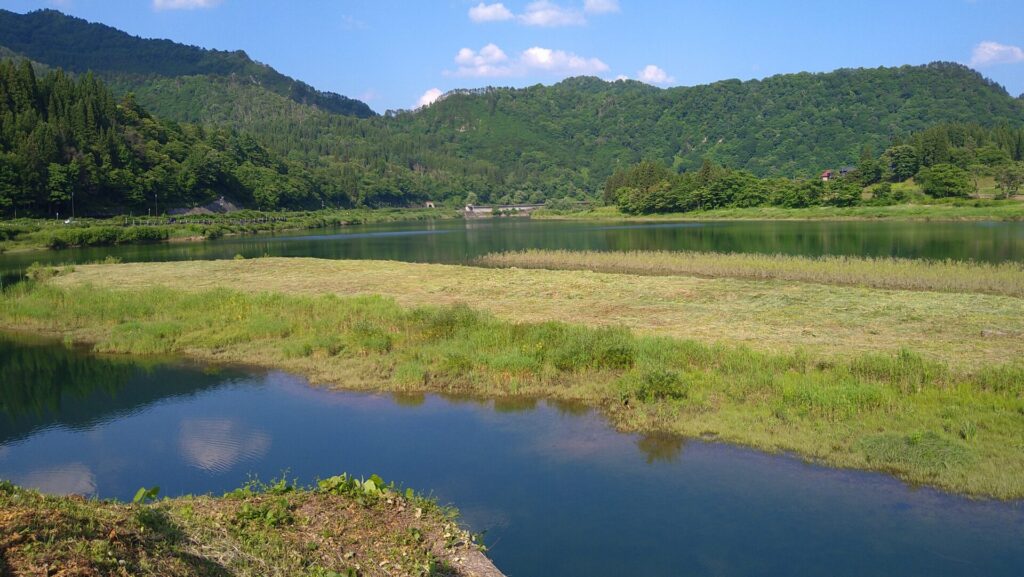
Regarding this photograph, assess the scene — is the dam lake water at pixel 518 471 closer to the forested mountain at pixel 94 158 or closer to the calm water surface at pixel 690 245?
the calm water surface at pixel 690 245

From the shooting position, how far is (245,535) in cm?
817

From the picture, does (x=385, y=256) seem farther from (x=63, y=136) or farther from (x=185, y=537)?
(x=63, y=136)

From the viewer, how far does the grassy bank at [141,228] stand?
232ft

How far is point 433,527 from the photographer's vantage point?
965cm

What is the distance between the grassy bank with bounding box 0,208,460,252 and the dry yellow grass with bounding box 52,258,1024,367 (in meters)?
33.4

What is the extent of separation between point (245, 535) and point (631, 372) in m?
11.3

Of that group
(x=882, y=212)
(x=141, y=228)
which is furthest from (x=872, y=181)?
(x=141, y=228)

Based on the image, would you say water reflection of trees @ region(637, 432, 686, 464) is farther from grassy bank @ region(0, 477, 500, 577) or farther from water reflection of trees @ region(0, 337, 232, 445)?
water reflection of trees @ region(0, 337, 232, 445)

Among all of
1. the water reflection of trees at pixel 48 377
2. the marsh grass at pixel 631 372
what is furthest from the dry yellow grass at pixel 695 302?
the water reflection of trees at pixel 48 377

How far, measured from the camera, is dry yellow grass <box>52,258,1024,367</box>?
66.6ft

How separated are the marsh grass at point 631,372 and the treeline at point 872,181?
97.0 metres

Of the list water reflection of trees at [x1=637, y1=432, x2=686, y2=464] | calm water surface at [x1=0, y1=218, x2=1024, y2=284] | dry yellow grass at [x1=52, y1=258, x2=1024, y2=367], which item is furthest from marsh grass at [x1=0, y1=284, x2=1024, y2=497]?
calm water surface at [x1=0, y1=218, x2=1024, y2=284]

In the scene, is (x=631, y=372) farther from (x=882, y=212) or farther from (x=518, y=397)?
(x=882, y=212)

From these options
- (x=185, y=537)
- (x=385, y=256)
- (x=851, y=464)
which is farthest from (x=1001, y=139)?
(x=185, y=537)
